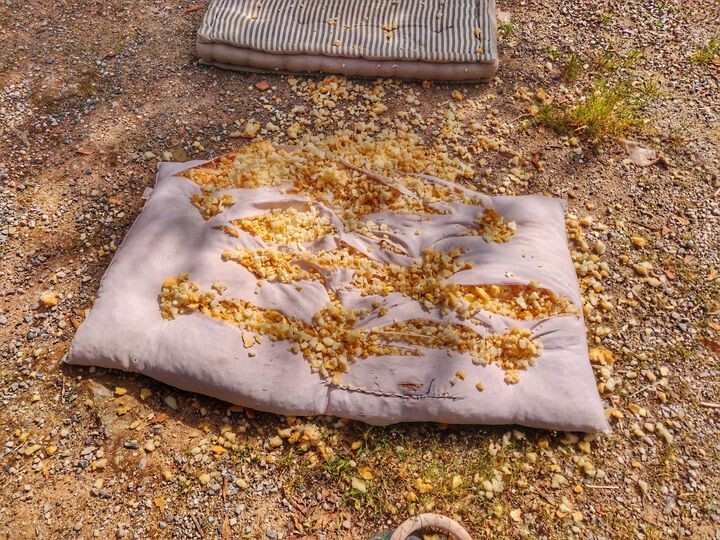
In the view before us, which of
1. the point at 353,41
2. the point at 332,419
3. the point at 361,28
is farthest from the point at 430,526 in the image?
the point at 361,28

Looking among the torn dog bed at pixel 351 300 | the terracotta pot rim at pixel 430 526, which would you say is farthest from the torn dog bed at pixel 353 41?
the terracotta pot rim at pixel 430 526

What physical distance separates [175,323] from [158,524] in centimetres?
84

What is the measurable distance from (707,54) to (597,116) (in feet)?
4.11

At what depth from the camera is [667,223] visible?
312 cm

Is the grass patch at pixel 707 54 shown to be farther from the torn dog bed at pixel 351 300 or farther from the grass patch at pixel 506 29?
the torn dog bed at pixel 351 300

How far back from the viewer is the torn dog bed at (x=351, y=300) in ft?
7.76

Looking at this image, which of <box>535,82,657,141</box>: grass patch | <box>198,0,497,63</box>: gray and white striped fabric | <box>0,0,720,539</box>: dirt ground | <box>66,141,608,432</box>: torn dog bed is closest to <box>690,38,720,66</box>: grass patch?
<box>0,0,720,539</box>: dirt ground

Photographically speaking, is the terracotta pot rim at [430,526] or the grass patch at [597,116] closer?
the terracotta pot rim at [430,526]

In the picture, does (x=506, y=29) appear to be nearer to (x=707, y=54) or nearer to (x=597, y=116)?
(x=597, y=116)

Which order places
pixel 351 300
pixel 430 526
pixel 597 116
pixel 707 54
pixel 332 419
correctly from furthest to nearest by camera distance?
pixel 707 54, pixel 597 116, pixel 351 300, pixel 332 419, pixel 430 526

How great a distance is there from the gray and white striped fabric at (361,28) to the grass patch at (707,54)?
4.97 feet

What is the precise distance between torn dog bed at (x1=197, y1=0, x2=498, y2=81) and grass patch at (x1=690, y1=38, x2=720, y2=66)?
1.52 m

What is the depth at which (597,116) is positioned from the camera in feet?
11.1

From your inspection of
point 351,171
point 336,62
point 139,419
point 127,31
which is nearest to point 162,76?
point 127,31
